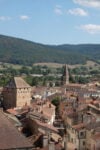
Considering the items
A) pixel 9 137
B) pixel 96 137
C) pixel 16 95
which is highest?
pixel 9 137

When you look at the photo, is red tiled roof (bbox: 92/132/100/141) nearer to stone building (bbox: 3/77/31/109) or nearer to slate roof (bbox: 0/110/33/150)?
slate roof (bbox: 0/110/33/150)

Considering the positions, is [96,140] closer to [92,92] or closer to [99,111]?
[99,111]

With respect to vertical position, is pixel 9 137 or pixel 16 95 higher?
pixel 9 137

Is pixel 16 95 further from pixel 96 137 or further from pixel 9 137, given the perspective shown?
pixel 9 137

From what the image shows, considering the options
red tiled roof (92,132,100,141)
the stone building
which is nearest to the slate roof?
red tiled roof (92,132,100,141)

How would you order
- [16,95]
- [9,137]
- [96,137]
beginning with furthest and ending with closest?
[16,95], [96,137], [9,137]

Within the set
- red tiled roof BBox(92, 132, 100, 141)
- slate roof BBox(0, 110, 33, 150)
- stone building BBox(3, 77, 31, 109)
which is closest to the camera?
slate roof BBox(0, 110, 33, 150)

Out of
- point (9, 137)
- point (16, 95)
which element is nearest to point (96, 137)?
point (9, 137)
